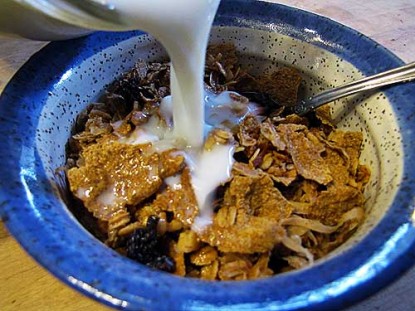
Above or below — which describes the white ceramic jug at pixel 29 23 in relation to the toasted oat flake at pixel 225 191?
above

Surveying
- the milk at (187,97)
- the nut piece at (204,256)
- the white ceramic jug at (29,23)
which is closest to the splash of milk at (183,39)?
the milk at (187,97)

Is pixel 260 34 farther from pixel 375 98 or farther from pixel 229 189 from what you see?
pixel 229 189

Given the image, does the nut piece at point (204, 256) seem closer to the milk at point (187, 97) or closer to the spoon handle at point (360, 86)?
the milk at point (187, 97)

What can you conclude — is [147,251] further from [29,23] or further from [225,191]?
[29,23]

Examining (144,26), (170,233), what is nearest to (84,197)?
(170,233)

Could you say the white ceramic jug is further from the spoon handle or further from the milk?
the spoon handle

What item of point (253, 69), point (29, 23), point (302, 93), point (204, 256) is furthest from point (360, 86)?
point (29, 23)

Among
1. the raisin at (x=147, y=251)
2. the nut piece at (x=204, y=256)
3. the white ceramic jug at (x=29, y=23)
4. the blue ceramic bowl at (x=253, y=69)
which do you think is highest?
the white ceramic jug at (x=29, y=23)
